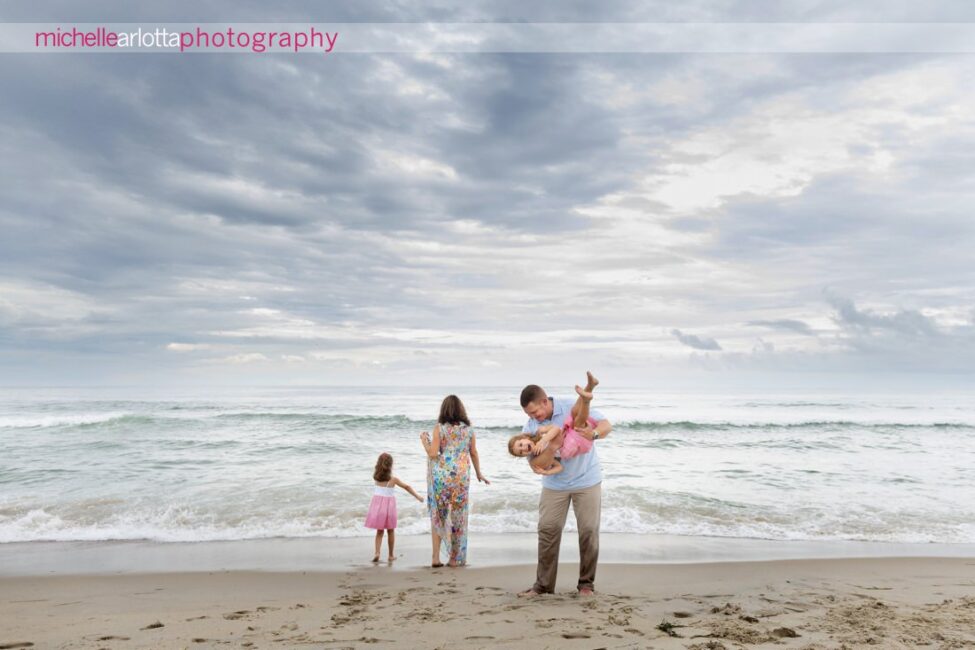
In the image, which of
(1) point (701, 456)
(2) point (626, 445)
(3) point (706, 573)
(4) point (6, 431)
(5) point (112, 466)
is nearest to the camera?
(3) point (706, 573)

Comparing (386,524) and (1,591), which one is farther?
(386,524)

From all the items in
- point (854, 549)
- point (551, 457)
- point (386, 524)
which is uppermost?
point (551, 457)

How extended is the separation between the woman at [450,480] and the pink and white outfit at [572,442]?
212 cm

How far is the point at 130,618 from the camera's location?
17.9ft

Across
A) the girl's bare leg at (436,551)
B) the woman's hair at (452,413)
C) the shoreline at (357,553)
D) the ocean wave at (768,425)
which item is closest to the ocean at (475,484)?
the ocean wave at (768,425)

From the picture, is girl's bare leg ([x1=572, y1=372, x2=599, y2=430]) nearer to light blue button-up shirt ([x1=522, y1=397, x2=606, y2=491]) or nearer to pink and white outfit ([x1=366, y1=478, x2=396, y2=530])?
light blue button-up shirt ([x1=522, y1=397, x2=606, y2=491])

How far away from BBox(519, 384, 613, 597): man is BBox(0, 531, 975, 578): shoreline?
1.84m

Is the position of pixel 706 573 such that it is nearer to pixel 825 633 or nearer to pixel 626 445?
pixel 825 633

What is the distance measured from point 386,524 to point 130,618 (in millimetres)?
3075

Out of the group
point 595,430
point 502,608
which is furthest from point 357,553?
point 595,430

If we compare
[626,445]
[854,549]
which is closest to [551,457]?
[854,549]

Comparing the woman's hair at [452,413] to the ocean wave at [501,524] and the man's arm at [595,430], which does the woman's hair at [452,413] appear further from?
the ocean wave at [501,524]

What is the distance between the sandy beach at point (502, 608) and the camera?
461 centimetres

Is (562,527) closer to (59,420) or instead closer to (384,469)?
(384,469)
